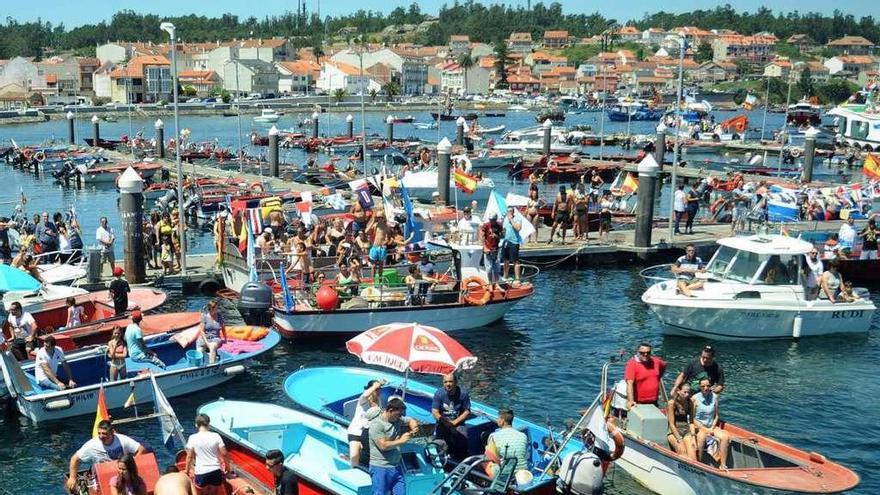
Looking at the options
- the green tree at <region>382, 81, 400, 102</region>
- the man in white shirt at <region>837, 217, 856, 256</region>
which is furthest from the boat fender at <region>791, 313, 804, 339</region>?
the green tree at <region>382, 81, 400, 102</region>

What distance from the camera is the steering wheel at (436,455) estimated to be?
44.2 feet

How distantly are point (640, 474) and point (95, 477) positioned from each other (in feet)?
27.6

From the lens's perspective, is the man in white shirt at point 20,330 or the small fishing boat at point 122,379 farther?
the man in white shirt at point 20,330

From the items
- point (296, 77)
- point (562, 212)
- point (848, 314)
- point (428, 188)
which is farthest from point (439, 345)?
point (296, 77)

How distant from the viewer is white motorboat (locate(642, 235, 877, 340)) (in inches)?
910

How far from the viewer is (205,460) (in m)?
12.5

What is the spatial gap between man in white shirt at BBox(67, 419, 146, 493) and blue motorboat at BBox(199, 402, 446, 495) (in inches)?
76.7

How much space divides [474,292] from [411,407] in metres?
7.99

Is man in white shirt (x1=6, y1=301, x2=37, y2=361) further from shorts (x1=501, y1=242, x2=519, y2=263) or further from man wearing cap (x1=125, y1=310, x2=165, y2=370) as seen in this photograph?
shorts (x1=501, y1=242, x2=519, y2=263)

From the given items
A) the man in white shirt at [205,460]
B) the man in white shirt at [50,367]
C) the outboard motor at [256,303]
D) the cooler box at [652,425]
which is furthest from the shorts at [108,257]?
the cooler box at [652,425]

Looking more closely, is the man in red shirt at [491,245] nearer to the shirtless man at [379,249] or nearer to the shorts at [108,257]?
the shirtless man at [379,249]

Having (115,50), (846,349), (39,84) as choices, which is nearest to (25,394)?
(846,349)

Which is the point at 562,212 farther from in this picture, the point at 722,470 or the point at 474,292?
the point at 722,470

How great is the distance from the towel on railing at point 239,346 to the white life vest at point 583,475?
30.7 feet
